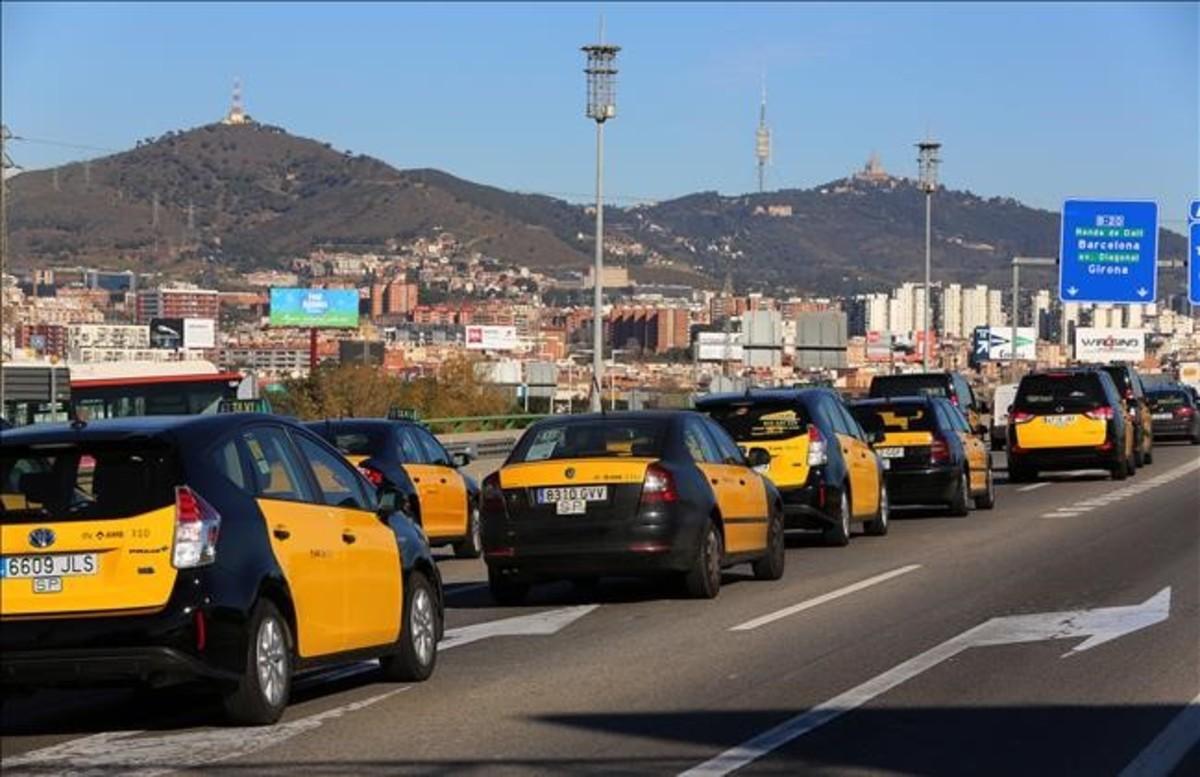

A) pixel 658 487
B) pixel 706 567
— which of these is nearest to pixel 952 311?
pixel 706 567

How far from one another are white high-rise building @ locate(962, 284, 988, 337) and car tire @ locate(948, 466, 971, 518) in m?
161

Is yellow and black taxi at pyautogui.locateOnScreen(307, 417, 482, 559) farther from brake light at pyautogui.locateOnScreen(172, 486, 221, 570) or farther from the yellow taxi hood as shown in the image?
brake light at pyautogui.locateOnScreen(172, 486, 221, 570)

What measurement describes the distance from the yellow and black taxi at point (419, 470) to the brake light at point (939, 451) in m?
7.13

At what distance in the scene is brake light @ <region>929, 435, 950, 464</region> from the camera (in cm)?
2934

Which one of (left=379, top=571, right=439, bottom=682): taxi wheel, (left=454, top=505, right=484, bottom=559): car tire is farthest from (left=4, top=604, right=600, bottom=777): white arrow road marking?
(left=454, top=505, right=484, bottom=559): car tire

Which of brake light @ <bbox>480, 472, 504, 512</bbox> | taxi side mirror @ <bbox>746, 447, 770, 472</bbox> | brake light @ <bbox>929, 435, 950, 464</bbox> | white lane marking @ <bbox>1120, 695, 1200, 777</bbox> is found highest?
taxi side mirror @ <bbox>746, 447, 770, 472</bbox>

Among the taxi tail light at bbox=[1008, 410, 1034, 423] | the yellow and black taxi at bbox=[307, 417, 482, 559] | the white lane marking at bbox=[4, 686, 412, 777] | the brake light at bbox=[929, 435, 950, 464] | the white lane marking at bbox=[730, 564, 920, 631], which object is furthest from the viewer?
the taxi tail light at bbox=[1008, 410, 1034, 423]

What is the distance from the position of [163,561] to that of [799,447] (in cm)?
1384

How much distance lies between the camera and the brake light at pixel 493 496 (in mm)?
17531

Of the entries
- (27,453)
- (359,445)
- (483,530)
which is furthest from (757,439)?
(27,453)

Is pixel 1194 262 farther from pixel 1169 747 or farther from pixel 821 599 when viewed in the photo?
pixel 1169 747

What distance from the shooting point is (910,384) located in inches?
1614

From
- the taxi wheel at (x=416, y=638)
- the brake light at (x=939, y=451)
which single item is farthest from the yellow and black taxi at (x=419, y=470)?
the taxi wheel at (x=416, y=638)

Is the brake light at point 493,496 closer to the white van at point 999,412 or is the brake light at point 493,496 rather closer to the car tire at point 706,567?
the car tire at point 706,567
